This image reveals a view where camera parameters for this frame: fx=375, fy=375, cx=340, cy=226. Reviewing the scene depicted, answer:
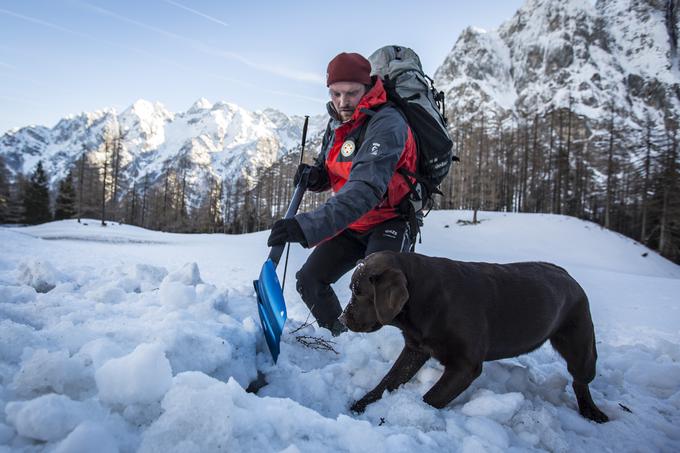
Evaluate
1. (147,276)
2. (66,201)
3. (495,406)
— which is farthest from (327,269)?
(66,201)

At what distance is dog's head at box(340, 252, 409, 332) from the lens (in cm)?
227

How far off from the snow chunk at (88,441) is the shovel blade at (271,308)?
1373 mm

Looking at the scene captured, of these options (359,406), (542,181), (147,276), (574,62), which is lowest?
(359,406)

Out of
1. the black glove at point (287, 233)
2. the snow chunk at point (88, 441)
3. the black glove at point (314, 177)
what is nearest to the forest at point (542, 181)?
the black glove at point (314, 177)

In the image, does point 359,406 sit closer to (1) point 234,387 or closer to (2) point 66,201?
(1) point 234,387

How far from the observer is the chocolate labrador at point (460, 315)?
7.47ft

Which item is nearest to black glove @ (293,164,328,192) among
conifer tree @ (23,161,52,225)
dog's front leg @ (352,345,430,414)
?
dog's front leg @ (352,345,430,414)

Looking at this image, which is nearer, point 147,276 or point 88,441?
point 88,441

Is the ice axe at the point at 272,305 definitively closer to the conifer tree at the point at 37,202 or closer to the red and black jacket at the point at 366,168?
the red and black jacket at the point at 366,168

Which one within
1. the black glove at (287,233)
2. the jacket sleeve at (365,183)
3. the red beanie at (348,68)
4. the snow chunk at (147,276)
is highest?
the red beanie at (348,68)

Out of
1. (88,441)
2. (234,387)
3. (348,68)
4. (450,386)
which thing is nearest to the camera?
(88,441)

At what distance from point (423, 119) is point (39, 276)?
400cm

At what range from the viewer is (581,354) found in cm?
269

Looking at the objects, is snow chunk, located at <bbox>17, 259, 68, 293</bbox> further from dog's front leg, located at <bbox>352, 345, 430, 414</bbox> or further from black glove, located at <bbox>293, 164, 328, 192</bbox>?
dog's front leg, located at <bbox>352, 345, 430, 414</bbox>
